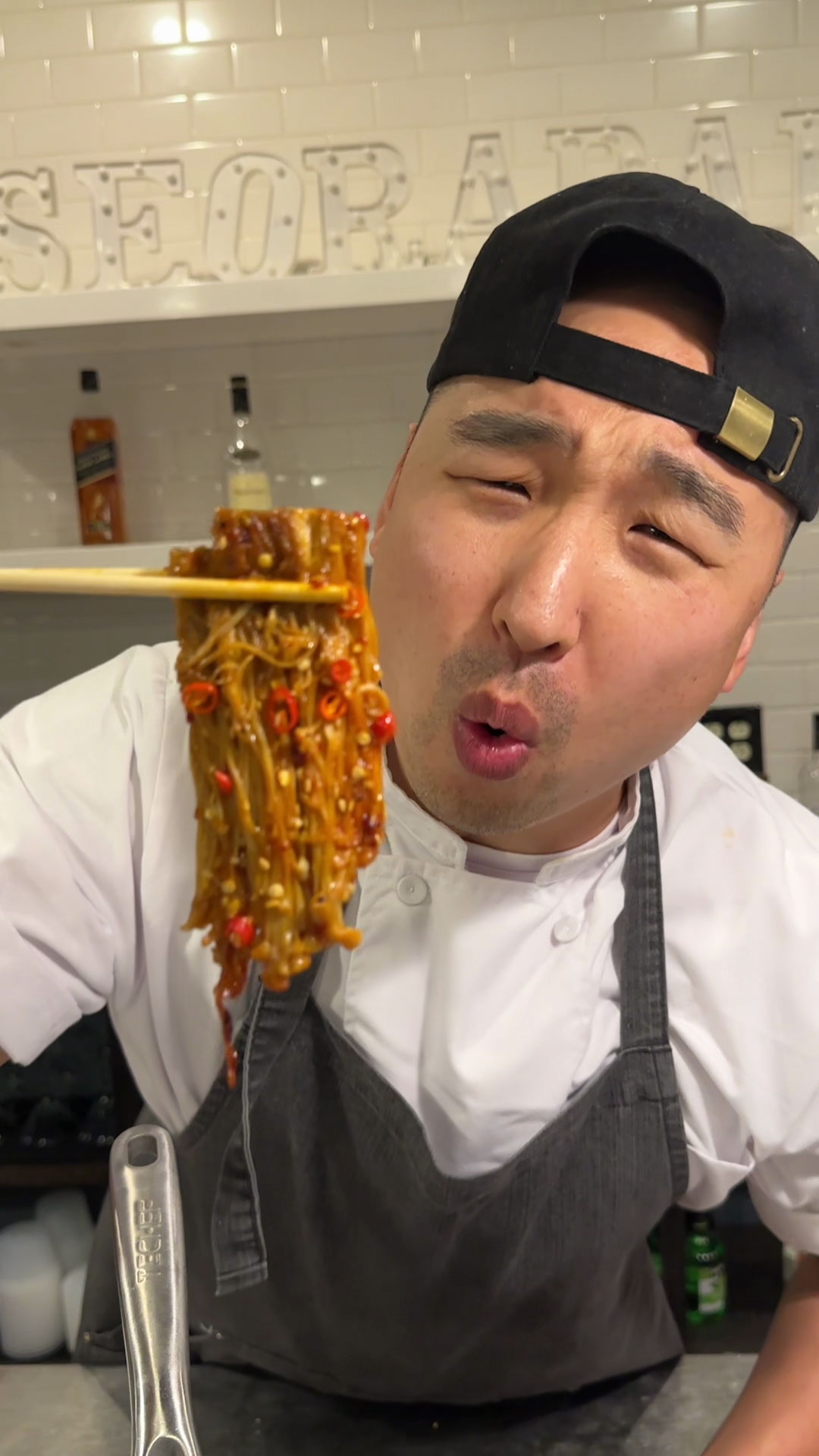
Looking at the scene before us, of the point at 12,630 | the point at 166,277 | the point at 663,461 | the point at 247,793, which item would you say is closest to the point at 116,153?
the point at 166,277

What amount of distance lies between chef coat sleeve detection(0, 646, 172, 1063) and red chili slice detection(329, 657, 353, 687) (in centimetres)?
35

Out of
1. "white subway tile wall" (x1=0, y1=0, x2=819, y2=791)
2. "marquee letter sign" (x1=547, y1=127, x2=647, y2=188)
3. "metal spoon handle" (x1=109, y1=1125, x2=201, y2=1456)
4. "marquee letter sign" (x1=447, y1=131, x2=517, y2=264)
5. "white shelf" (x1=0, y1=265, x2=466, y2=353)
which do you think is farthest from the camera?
"white subway tile wall" (x1=0, y1=0, x2=819, y2=791)

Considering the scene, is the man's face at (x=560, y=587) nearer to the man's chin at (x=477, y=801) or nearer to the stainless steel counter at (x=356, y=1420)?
the man's chin at (x=477, y=801)

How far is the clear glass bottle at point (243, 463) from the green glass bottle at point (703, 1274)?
74.3 inches

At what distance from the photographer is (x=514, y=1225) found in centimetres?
102

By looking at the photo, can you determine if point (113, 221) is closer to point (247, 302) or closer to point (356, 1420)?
point (247, 302)

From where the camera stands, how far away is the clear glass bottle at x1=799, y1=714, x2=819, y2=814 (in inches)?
104

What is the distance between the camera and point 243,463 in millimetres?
2646

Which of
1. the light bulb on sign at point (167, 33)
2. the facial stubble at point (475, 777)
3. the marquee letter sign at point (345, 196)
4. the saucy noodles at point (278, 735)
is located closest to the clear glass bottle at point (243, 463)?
the marquee letter sign at point (345, 196)

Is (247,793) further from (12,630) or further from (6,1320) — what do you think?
(12,630)

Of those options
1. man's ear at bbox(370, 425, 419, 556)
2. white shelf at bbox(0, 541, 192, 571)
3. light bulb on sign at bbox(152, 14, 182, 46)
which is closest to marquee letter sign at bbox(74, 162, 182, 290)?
light bulb on sign at bbox(152, 14, 182, 46)

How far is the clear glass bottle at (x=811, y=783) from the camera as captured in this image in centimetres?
263

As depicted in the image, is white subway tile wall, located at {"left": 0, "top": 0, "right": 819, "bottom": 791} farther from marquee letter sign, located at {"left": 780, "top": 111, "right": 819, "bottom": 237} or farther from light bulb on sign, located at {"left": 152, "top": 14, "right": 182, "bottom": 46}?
marquee letter sign, located at {"left": 780, "top": 111, "right": 819, "bottom": 237}

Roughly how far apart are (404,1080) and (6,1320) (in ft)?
5.71
